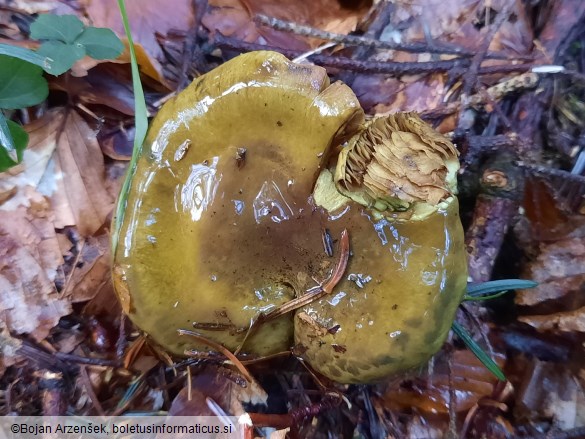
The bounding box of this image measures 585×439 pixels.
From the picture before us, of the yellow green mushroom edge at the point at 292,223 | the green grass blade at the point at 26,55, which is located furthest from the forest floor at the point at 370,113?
the yellow green mushroom edge at the point at 292,223

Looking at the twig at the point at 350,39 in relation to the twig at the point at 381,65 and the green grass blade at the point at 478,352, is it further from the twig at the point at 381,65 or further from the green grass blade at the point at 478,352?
the green grass blade at the point at 478,352

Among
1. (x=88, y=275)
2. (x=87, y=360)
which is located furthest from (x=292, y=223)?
(x=87, y=360)

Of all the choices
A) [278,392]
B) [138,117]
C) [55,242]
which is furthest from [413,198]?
[55,242]

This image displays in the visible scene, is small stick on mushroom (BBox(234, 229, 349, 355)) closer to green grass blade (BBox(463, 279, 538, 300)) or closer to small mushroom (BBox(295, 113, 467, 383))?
small mushroom (BBox(295, 113, 467, 383))

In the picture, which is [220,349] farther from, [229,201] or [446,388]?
[446,388]

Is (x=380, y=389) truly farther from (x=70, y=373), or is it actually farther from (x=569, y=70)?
(x=569, y=70)

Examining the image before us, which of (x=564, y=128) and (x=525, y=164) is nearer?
(x=525, y=164)

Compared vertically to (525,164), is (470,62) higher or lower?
higher
